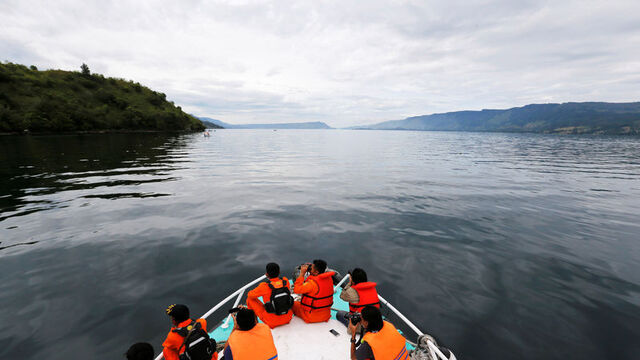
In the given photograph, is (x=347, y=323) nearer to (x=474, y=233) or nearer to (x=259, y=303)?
(x=259, y=303)

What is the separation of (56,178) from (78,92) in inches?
6093

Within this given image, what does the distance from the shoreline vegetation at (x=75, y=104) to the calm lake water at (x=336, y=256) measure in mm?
100463

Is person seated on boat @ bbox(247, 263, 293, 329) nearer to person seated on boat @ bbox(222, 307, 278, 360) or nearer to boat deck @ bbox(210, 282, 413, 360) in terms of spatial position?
boat deck @ bbox(210, 282, 413, 360)

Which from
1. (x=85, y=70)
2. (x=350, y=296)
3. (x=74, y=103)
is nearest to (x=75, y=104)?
(x=74, y=103)

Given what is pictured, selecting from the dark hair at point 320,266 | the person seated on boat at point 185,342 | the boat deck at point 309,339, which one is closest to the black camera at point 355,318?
the boat deck at point 309,339

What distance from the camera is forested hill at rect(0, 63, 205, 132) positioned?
90.2m

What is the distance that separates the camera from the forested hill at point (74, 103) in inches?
3553

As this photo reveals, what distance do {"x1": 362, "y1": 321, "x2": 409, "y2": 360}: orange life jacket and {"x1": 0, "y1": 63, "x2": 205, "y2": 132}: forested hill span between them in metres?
127

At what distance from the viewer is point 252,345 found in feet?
16.1

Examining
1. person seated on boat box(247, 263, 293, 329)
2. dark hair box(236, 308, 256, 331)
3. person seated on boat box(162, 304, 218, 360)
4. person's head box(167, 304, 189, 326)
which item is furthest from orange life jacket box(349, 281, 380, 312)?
person's head box(167, 304, 189, 326)

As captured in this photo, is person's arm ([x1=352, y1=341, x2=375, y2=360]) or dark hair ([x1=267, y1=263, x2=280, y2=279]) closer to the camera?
person's arm ([x1=352, y1=341, x2=375, y2=360])

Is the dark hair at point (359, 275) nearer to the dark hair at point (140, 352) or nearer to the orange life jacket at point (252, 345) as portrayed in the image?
the orange life jacket at point (252, 345)

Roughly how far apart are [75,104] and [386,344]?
15538 cm

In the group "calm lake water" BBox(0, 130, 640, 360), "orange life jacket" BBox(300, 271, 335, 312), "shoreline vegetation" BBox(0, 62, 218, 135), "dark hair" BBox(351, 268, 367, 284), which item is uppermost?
"shoreline vegetation" BBox(0, 62, 218, 135)
